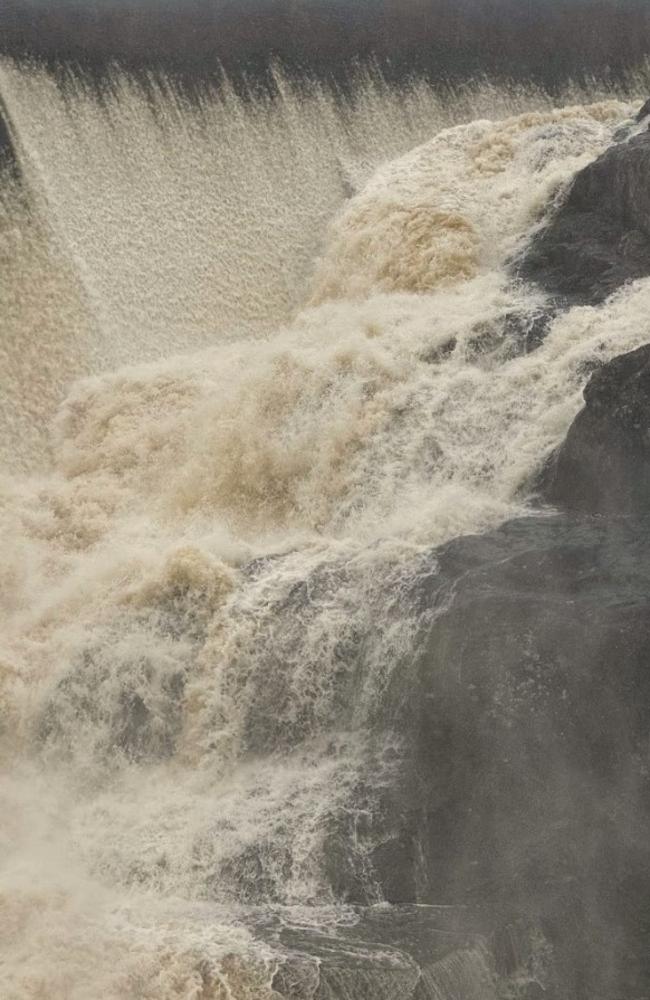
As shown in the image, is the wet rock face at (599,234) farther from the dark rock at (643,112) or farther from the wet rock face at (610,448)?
the wet rock face at (610,448)

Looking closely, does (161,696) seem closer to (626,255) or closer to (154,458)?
(154,458)

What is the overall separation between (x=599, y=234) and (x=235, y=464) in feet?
12.3

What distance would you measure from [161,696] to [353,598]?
1.29 metres

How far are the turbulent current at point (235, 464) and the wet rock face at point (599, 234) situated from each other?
1.10 feet

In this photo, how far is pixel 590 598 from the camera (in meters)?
6.04

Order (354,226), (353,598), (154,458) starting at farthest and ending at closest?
(354,226) → (154,458) → (353,598)

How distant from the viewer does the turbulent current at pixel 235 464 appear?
20.6 feet

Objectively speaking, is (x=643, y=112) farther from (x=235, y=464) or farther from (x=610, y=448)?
(x=610, y=448)

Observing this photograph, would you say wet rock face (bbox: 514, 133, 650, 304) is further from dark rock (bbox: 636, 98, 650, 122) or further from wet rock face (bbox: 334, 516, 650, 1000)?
wet rock face (bbox: 334, 516, 650, 1000)

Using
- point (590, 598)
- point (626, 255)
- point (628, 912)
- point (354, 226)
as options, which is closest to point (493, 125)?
point (354, 226)

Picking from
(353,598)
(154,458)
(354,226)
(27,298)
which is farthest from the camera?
(354,226)

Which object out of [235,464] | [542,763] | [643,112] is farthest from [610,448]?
[643,112]

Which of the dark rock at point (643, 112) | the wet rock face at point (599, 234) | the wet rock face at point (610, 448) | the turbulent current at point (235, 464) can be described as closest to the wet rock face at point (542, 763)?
the turbulent current at point (235, 464)

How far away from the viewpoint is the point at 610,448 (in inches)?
281
